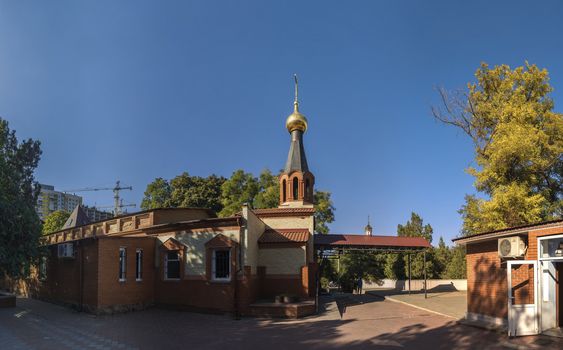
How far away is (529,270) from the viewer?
41.2 ft

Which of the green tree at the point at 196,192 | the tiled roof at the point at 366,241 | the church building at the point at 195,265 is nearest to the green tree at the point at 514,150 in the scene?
the tiled roof at the point at 366,241

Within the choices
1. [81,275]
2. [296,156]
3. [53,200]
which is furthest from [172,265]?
[53,200]

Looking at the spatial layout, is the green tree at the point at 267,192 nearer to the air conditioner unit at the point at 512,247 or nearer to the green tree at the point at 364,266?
the green tree at the point at 364,266

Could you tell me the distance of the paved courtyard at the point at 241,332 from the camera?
11555mm

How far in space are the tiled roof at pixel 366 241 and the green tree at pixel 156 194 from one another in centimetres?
2824

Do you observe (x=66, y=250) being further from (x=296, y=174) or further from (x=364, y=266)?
(x=364, y=266)

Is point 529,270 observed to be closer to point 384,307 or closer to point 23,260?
point 384,307

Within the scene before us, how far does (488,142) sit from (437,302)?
34.4ft

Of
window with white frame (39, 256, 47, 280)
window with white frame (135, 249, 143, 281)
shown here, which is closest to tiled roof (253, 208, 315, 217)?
window with white frame (135, 249, 143, 281)

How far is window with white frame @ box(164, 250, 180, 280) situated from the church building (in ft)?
0.15

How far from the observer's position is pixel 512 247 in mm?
12422

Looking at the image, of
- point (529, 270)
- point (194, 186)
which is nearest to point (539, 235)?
point (529, 270)

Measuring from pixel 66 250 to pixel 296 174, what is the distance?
13220 millimetres

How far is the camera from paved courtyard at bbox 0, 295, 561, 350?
11555 mm
